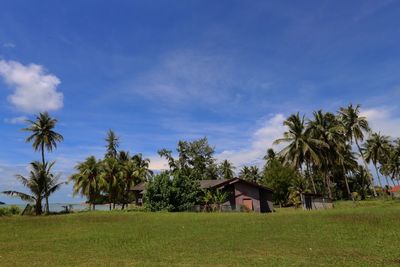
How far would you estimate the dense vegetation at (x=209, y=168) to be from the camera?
1597 inches

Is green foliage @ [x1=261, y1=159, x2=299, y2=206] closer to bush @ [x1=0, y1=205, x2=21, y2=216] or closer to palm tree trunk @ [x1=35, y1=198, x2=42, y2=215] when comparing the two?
palm tree trunk @ [x1=35, y1=198, x2=42, y2=215]

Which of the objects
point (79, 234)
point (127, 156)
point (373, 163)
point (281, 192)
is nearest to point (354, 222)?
point (79, 234)

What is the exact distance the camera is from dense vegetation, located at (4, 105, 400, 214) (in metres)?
40.6

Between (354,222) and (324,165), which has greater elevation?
(324,165)

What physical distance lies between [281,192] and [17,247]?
48351mm

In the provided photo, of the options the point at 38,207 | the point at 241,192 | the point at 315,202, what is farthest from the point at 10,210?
the point at 315,202

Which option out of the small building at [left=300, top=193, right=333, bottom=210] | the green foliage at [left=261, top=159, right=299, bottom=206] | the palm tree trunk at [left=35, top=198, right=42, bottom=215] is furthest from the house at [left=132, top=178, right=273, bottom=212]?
the green foliage at [left=261, top=159, right=299, bottom=206]

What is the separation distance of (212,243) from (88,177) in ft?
134

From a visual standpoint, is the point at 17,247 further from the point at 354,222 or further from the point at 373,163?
the point at 373,163

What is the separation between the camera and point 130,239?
18266 millimetres

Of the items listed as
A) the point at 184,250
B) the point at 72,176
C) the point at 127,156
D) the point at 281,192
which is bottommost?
the point at 184,250

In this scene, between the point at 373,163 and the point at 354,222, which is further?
the point at 373,163

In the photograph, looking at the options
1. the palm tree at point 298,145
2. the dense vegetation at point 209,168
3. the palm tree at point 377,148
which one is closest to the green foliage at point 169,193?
the dense vegetation at point 209,168

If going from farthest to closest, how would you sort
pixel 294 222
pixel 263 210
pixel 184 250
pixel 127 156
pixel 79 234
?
pixel 127 156 → pixel 263 210 → pixel 294 222 → pixel 79 234 → pixel 184 250
